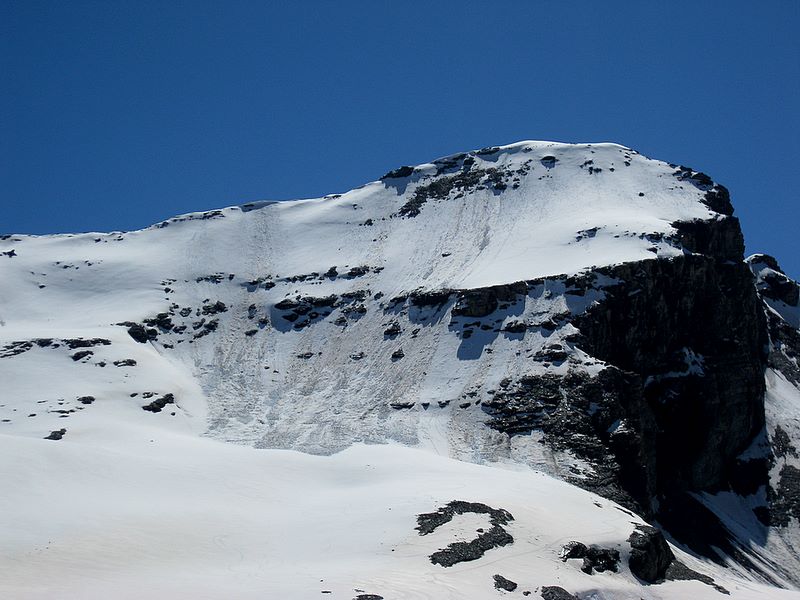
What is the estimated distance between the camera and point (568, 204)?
3821 inches

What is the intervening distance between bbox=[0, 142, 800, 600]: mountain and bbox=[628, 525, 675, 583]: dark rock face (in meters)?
0.18

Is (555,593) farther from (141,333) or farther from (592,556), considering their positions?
(141,333)

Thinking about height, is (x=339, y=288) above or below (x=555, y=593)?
above

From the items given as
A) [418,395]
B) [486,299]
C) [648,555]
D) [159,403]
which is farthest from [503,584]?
[486,299]

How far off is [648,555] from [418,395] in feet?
97.9

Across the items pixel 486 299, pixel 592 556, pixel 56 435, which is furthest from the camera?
pixel 486 299

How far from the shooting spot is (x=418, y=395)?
67.1 m

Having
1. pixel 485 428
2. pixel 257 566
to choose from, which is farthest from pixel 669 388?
pixel 257 566

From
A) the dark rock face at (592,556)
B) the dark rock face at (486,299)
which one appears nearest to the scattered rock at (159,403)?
the dark rock face at (486,299)

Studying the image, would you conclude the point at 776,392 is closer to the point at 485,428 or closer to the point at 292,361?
the point at 485,428

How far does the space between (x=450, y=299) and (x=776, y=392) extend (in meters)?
40.8

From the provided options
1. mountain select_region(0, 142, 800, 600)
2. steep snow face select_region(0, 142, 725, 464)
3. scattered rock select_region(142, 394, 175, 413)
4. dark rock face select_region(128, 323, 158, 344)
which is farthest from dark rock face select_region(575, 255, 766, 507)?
dark rock face select_region(128, 323, 158, 344)

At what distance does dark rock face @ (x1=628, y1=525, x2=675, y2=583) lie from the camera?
1513 inches

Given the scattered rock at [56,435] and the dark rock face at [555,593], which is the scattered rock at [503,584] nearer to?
the dark rock face at [555,593]
